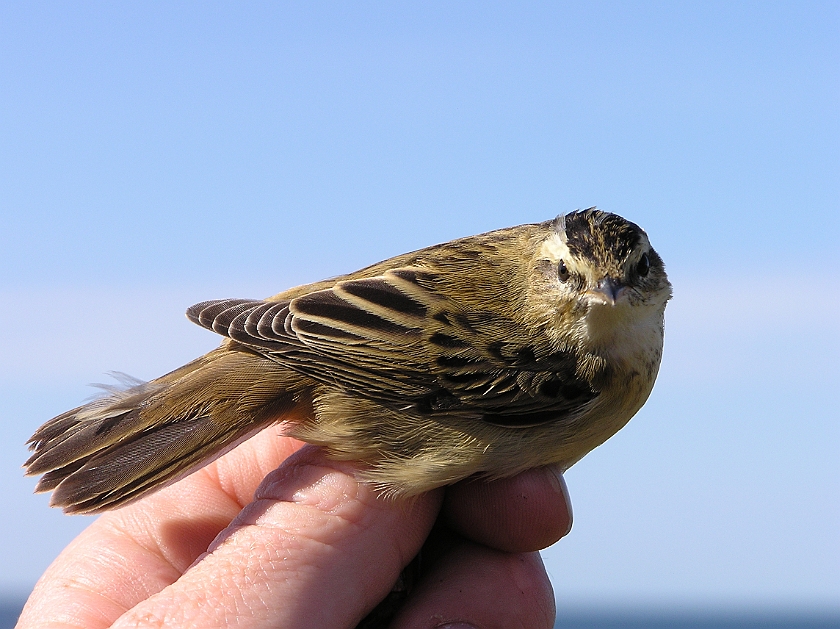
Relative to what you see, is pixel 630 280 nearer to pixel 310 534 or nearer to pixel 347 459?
pixel 347 459

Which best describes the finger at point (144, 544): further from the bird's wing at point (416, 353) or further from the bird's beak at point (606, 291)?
the bird's beak at point (606, 291)

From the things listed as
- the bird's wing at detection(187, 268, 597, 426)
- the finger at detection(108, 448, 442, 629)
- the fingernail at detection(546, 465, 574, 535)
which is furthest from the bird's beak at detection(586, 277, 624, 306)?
the finger at detection(108, 448, 442, 629)

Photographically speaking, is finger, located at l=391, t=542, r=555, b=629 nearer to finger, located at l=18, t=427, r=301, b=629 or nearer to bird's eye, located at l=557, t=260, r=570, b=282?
finger, located at l=18, t=427, r=301, b=629

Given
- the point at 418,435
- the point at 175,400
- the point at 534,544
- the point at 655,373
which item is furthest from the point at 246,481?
the point at 655,373

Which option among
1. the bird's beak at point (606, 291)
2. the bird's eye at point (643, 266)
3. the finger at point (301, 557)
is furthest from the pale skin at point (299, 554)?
the bird's eye at point (643, 266)

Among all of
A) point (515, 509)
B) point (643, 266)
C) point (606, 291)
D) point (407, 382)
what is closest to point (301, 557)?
point (407, 382)

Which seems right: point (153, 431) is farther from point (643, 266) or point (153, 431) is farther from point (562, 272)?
point (643, 266)

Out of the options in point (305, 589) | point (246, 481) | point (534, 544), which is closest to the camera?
point (305, 589)
